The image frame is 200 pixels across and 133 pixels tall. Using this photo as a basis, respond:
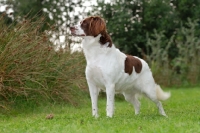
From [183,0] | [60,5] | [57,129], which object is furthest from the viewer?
[60,5]

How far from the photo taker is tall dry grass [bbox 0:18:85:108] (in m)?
8.45

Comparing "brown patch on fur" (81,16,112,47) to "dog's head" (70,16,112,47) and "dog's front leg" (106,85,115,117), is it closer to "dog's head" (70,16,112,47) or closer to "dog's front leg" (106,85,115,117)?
"dog's head" (70,16,112,47)

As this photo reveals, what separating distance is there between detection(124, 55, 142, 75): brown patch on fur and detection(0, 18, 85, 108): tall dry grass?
2.15 m

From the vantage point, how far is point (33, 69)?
29.6 ft

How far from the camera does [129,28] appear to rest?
23.2 meters

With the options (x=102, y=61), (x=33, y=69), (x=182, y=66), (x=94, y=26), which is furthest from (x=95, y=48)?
(x=182, y=66)

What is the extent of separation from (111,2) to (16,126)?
1811 centimetres

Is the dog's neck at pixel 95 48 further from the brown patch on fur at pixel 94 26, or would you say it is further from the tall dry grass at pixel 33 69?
the tall dry grass at pixel 33 69

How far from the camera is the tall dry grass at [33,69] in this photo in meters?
8.45

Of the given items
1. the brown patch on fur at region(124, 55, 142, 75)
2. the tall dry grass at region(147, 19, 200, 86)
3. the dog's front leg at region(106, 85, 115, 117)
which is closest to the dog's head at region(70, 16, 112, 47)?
the brown patch on fur at region(124, 55, 142, 75)

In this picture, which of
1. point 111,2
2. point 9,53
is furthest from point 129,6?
point 9,53

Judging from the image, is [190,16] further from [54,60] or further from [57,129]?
[57,129]

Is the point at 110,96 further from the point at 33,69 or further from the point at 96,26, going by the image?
the point at 33,69

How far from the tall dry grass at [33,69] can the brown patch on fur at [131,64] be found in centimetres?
215
